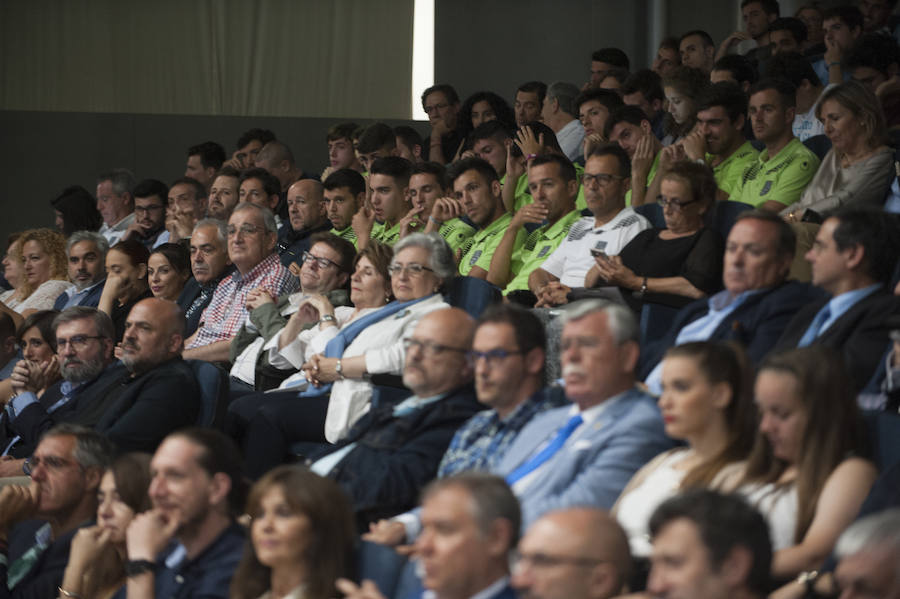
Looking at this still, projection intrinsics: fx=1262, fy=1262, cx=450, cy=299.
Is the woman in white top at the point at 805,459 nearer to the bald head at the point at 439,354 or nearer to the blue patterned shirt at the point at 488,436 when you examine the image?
the blue patterned shirt at the point at 488,436

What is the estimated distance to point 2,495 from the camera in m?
3.58

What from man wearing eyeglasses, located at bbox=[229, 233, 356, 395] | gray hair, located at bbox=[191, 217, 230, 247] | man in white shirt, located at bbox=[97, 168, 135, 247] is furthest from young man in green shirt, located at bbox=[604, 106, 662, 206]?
man in white shirt, located at bbox=[97, 168, 135, 247]

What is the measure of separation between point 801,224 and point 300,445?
6.06 ft

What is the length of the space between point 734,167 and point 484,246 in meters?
1.12

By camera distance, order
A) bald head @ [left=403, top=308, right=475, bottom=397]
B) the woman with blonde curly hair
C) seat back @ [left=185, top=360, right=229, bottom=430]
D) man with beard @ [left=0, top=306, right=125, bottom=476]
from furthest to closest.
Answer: the woman with blonde curly hair < man with beard @ [left=0, top=306, right=125, bottom=476] < seat back @ [left=185, top=360, right=229, bottom=430] < bald head @ [left=403, top=308, right=475, bottom=397]

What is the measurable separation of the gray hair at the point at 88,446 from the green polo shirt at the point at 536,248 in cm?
190

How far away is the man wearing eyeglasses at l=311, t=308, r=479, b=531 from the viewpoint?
328 cm

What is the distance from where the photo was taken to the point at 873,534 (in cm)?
196

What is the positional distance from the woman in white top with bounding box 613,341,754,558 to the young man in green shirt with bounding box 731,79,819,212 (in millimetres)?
2421

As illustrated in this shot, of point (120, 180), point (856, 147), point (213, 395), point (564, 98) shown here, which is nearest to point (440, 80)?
point (564, 98)

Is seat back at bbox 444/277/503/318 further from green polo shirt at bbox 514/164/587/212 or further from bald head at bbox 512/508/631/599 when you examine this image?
bald head at bbox 512/508/631/599

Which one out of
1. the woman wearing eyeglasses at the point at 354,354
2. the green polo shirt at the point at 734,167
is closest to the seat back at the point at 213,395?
the woman wearing eyeglasses at the point at 354,354

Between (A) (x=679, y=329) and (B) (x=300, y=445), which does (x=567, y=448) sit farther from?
(B) (x=300, y=445)

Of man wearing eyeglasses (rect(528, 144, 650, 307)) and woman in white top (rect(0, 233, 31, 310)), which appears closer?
man wearing eyeglasses (rect(528, 144, 650, 307))
